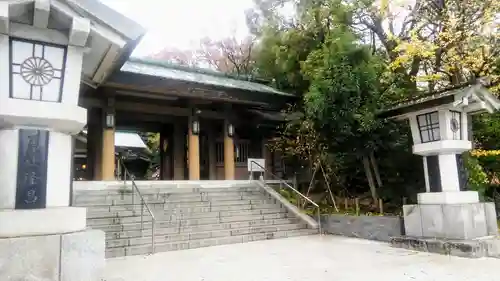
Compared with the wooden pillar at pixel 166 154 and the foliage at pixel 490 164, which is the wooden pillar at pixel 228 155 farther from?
the foliage at pixel 490 164

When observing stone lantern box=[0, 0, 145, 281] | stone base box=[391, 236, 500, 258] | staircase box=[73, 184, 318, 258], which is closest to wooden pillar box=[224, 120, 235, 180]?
staircase box=[73, 184, 318, 258]

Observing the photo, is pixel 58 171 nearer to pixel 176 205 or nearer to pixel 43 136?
pixel 43 136

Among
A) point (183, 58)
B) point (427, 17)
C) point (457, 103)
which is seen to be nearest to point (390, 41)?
point (427, 17)

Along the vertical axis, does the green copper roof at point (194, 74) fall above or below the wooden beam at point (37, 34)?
above

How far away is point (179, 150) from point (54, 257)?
1227 cm

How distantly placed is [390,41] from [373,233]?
7.31 m

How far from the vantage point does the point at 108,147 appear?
13141mm

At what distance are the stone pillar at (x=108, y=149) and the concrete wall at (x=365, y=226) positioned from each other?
287 inches

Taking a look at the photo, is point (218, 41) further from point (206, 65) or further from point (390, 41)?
point (390, 41)

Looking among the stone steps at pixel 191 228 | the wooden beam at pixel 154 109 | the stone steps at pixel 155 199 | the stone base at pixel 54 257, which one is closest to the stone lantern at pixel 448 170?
the stone steps at pixel 191 228

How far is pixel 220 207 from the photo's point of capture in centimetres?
1156

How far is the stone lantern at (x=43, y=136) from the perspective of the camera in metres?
4.73

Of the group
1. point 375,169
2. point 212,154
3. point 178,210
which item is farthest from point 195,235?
point 212,154

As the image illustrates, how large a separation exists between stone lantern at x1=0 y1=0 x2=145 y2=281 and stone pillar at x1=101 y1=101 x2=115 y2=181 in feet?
25.6
